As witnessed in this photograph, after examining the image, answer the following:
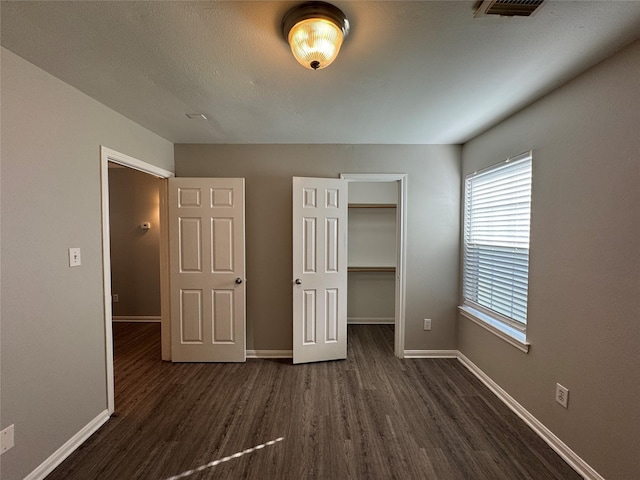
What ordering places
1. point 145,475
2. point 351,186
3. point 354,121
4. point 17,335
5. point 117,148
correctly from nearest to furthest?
point 17,335 → point 145,475 → point 117,148 → point 354,121 → point 351,186

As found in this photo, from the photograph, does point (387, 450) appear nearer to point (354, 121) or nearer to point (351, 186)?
point (354, 121)

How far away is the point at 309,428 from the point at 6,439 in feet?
5.56

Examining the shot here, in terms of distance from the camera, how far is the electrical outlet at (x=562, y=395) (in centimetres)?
177

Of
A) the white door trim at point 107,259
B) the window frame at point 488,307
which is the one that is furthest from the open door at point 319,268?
the white door trim at point 107,259

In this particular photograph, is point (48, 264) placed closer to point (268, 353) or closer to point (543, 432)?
point (268, 353)

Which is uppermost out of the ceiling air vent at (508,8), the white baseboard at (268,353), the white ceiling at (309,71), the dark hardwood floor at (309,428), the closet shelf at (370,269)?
the white ceiling at (309,71)

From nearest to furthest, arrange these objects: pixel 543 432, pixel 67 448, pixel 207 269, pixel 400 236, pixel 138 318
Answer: pixel 67 448
pixel 543 432
pixel 207 269
pixel 400 236
pixel 138 318

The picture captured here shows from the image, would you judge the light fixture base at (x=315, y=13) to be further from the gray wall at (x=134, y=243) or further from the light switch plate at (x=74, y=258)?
the gray wall at (x=134, y=243)

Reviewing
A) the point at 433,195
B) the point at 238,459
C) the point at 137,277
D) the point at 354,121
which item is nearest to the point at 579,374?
the point at 433,195

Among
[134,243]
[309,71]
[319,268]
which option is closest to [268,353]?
[319,268]

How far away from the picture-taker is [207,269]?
298cm

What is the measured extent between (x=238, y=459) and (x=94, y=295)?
1519 mm

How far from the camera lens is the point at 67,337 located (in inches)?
70.6

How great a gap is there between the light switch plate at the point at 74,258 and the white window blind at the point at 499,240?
3.24m
